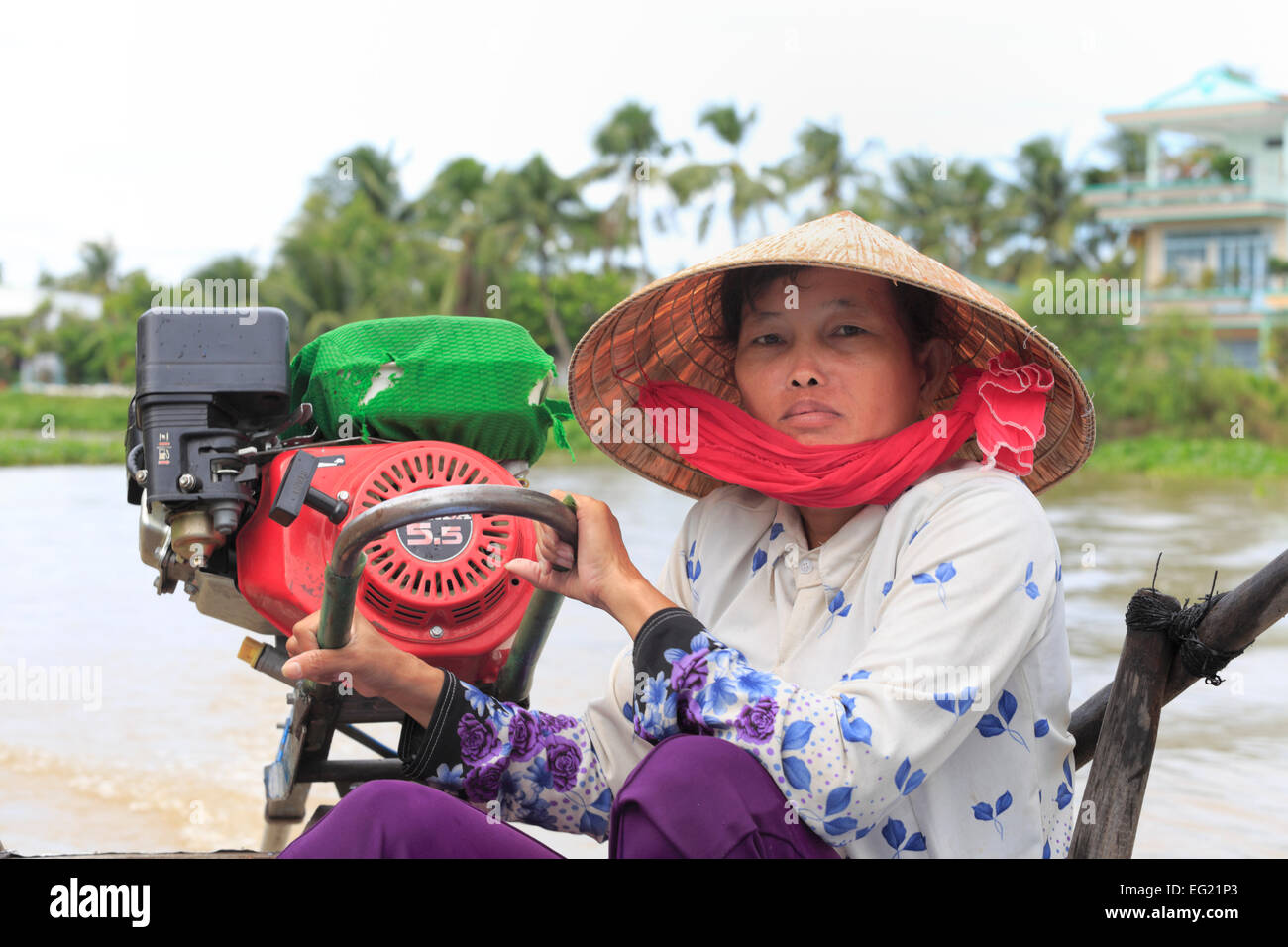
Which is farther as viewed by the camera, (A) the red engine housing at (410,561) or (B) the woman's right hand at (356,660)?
(A) the red engine housing at (410,561)

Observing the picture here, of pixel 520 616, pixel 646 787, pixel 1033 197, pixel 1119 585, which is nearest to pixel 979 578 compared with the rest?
pixel 646 787

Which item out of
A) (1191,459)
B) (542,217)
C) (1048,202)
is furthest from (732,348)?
(1048,202)

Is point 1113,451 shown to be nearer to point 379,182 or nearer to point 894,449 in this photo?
point 894,449

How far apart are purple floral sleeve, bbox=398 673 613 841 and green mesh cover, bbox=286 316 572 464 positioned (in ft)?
1.31

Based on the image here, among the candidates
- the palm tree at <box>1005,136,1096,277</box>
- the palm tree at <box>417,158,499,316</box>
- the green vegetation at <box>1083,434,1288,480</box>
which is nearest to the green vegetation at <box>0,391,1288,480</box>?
the green vegetation at <box>1083,434,1288,480</box>

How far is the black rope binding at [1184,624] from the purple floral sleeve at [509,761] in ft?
2.10

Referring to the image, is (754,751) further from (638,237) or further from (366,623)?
(638,237)

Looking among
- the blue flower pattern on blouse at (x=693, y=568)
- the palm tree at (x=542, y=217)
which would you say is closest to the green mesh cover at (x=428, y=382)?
the blue flower pattern on blouse at (x=693, y=568)

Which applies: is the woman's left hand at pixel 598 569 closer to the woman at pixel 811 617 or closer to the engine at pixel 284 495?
the woman at pixel 811 617

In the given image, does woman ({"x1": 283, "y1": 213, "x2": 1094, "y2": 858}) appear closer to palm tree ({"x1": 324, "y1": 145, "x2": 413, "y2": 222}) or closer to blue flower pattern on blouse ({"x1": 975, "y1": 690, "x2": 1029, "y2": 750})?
blue flower pattern on blouse ({"x1": 975, "y1": 690, "x2": 1029, "y2": 750})

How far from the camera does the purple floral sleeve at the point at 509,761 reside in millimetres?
1531

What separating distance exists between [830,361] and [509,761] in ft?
1.99

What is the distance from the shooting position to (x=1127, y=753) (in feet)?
4.81
